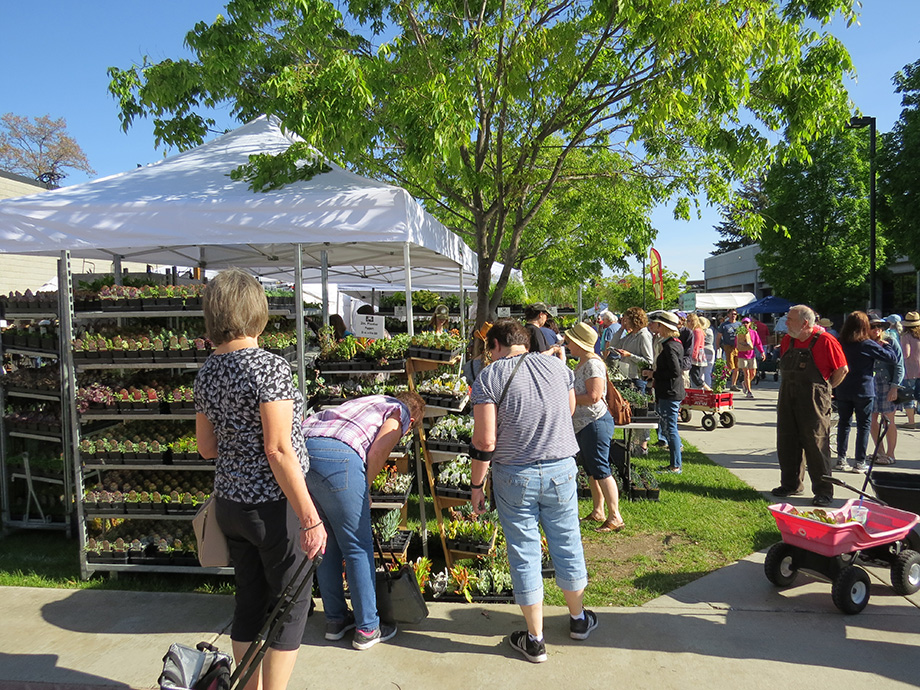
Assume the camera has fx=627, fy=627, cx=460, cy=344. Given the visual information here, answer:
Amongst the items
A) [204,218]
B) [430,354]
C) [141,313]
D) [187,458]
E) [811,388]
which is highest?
[204,218]

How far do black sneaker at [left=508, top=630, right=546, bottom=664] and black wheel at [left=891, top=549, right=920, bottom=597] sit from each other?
94.9 inches

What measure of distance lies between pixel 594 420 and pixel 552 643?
2.20 meters

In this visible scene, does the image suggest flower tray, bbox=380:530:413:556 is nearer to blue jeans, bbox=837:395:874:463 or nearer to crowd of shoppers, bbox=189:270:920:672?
crowd of shoppers, bbox=189:270:920:672

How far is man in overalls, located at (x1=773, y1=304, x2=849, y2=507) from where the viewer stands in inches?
229

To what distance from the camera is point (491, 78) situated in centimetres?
720

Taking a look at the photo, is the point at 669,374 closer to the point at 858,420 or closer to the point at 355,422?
the point at 858,420

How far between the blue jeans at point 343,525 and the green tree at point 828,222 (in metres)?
27.2

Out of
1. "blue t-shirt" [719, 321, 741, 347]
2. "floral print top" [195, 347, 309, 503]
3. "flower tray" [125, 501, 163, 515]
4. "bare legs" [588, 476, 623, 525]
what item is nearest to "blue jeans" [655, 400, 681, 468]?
"bare legs" [588, 476, 623, 525]

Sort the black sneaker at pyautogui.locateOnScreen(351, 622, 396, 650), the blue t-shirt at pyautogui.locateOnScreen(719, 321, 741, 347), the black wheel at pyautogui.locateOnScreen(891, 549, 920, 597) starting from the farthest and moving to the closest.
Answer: the blue t-shirt at pyautogui.locateOnScreen(719, 321, 741, 347)
the black wheel at pyautogui.locateOnScreen(891, 549, 920, 597)
the black sneaker at pyautogui.locateOnScreen(351, 622, 396, 650)

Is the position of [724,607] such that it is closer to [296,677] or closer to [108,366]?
[296,677]

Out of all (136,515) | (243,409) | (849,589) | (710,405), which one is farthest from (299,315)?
(710,405)

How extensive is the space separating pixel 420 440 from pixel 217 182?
2737mm

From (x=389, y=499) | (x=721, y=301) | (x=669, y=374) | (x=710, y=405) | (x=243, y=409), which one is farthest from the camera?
(x=721, y=301)

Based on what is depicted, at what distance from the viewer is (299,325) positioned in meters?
4.60
